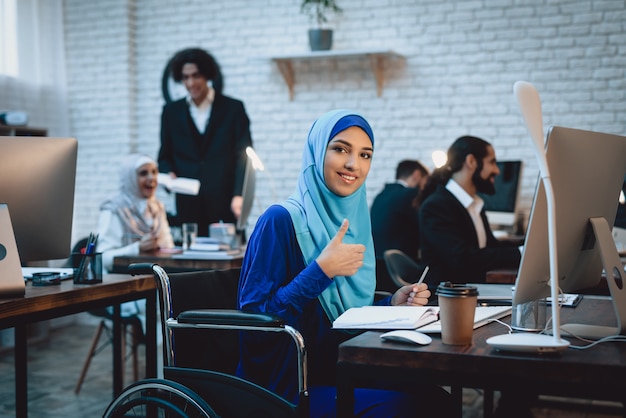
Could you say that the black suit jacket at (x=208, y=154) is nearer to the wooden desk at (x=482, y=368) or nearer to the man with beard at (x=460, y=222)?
the man with beard at (x=460, y=222)

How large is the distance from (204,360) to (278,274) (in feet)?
Answer: 1.18

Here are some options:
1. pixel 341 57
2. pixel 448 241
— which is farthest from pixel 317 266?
pixel 341 57

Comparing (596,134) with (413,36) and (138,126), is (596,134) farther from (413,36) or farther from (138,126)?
(138,126)

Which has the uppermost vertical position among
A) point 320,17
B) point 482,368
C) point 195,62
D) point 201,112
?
point 320,17

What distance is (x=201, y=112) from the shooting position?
221 inches

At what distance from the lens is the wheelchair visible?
1.64 meters

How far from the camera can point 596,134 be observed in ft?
5.15

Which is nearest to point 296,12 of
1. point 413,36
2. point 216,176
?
point 413,36

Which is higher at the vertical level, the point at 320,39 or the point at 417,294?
the point at 320,39

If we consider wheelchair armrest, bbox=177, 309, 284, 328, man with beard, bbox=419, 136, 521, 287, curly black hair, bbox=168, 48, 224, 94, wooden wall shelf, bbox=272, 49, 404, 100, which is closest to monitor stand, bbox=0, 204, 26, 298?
wheelchair armrest, bbox=177, 309, 284, 328

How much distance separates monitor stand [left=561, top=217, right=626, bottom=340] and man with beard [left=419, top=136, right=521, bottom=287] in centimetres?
138

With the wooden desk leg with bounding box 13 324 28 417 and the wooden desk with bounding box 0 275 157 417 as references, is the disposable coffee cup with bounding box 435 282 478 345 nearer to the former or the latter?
the wooden desk with bounding box 0 275 157 417

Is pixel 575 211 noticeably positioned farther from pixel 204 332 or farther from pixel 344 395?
pixel 204 332

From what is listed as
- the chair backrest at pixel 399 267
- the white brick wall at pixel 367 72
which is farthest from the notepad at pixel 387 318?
the white brick wall at pixel 367 72
